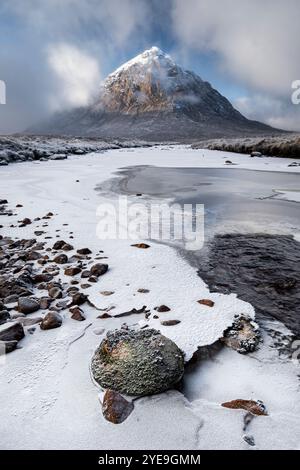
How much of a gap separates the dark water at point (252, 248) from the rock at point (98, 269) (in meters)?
1.00

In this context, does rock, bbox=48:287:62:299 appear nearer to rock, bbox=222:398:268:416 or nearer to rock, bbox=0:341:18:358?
rock, bbox=0:341:18:358

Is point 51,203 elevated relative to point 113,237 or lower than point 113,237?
elevated

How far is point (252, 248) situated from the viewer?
406 centimetres

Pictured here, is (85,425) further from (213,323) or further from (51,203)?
(51,203)

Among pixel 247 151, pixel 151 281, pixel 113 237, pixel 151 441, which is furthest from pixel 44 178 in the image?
pixel 247 151

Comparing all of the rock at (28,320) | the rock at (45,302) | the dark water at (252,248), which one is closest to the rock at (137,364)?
the rock at (28,320)

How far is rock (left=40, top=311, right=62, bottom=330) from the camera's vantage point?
2387 millimetres

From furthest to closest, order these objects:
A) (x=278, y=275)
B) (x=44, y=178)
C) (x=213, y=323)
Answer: (x=44, y=178) < (x=278, y=275) < (x=213, y=323)

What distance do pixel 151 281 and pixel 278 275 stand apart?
132 cm

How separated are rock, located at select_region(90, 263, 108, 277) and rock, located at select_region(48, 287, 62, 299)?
496 millimetres

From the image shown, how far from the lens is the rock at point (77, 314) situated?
99.0 inches

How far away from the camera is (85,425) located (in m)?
1.62
